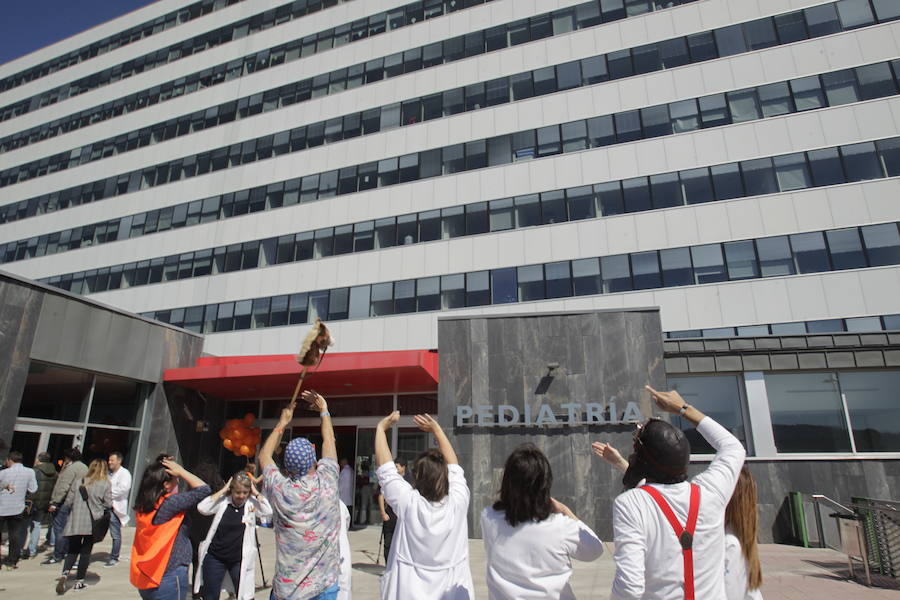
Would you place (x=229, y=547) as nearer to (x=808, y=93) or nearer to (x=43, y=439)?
(x=43, y=439)

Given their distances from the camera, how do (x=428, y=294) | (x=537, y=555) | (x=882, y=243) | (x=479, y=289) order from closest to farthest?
1. (x=537, y=555)
2. (x=882, y=243)
3. (x=479, y=289)
4. (x=428, y=294)

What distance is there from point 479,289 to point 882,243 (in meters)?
13.4

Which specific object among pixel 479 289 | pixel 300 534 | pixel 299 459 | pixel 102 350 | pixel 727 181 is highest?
pixel 727 181

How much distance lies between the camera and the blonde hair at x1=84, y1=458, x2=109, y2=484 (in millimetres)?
9195

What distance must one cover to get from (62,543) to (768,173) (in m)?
22.4

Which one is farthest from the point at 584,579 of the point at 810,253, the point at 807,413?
the point at 810,253

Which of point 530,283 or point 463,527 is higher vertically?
point 530,283

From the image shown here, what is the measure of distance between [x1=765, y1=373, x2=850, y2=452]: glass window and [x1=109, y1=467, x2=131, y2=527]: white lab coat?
573 inches

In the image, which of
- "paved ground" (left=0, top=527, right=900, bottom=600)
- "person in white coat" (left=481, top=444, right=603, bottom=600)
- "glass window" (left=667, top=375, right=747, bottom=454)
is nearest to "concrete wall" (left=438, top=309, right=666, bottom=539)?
"glass window" (left=667, top=375, right=747, bottom=454)

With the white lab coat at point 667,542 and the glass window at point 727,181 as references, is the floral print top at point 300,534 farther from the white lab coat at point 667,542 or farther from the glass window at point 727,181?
the glass window at point 727,181

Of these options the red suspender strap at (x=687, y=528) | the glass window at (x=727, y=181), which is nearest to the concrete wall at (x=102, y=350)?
the red suspender strap at (x=687, y=528)

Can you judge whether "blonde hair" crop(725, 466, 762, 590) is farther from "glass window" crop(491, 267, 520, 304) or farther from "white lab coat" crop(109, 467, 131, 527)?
"glass window" crop(491, 267, 520, 304)

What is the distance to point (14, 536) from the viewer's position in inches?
385

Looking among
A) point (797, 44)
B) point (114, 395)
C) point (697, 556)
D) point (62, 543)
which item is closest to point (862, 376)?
point (797, 44)
